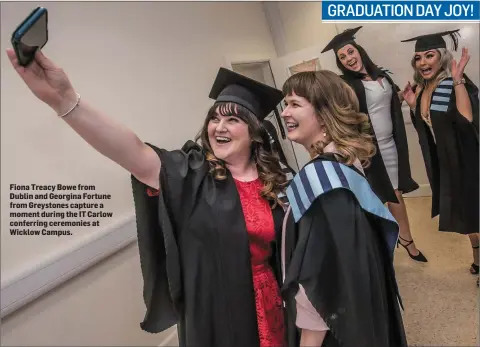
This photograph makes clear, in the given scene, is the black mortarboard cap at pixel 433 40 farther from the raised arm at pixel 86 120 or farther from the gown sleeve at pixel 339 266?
the raised arm at pixel 86 120

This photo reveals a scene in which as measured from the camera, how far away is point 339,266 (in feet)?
2.38

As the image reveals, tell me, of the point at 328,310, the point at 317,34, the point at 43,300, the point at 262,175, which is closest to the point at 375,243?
the point at 328,310

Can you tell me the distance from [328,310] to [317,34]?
670 millimetres

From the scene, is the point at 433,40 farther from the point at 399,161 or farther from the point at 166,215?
the point at 166,215

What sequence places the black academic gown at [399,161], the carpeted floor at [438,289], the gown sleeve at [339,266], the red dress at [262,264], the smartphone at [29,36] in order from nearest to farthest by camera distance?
the smartphone at [29,36] < the gown sleeve at [339,266] < the red dress at [262,264] < the black academic gown at [399,161] < the carpeted floor at [438,289]

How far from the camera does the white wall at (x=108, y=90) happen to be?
0.94m

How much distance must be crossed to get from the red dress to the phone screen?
1.51 feet

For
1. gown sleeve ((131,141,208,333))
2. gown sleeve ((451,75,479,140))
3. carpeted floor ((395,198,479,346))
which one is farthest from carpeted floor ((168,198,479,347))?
gown sleeve ((131,141,208,333))

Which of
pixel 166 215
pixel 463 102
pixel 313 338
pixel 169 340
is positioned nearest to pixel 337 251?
pixel 313 338

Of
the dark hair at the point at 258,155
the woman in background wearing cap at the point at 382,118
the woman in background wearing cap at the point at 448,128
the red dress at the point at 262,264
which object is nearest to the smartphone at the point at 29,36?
the dark hair at the point at 258,155

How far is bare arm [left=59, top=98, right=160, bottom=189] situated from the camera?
67 centimetres

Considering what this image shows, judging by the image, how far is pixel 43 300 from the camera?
40.5 inches

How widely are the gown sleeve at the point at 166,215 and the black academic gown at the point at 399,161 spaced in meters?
0.41

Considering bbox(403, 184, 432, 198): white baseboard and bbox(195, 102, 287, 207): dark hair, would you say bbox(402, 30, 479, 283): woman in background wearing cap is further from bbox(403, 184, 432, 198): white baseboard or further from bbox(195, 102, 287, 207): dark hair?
bbox(195, 102, 287, 207): dark hair
